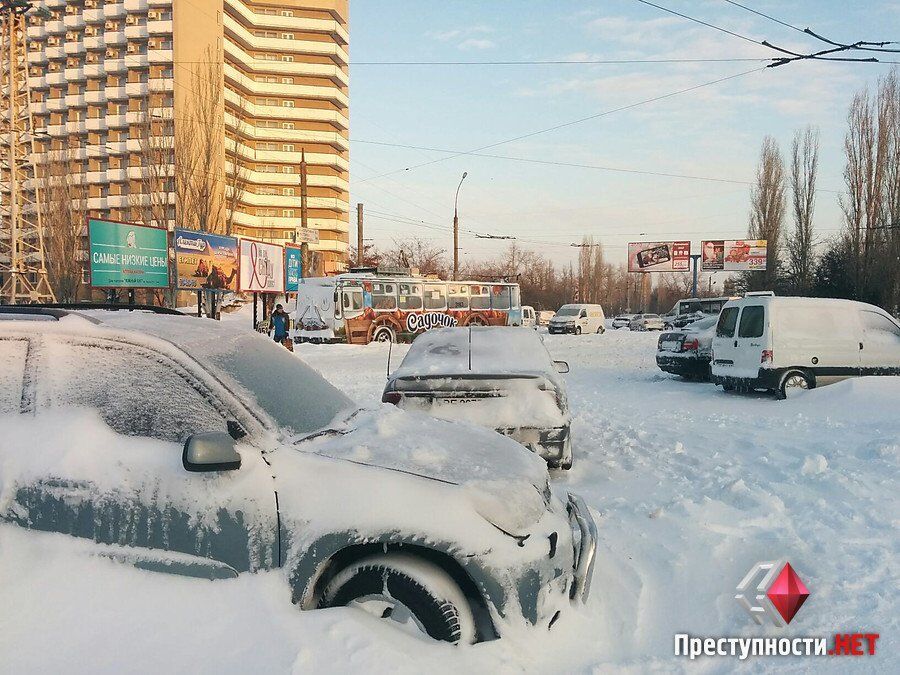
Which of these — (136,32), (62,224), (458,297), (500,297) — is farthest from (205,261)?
(136,32)

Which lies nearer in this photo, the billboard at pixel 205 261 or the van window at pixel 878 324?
the van window at pixel 878 324

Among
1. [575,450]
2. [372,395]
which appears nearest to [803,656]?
[575,450]

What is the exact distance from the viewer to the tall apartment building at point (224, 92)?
63812 millimetres

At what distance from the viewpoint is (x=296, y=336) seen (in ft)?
Answer: 90.5

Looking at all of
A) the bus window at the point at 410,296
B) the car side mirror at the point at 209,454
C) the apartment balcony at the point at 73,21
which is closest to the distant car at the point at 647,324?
the bus window at the point at 410,296

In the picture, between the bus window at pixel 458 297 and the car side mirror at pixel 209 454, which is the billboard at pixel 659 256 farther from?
the car side mirror at pixel 209 454

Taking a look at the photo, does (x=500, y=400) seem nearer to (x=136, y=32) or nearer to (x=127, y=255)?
(x=127, y=255)

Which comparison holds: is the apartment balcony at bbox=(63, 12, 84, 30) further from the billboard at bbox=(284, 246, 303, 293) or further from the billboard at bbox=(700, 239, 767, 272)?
the billboard at bbox=(700, 239, 767, 272)

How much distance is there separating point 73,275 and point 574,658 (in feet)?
165

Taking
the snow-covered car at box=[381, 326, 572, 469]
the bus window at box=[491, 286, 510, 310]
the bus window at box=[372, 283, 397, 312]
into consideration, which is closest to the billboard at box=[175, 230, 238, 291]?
the bus window at box=[372, 283, 397, 312]

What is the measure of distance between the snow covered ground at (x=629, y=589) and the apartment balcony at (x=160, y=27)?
232 ft

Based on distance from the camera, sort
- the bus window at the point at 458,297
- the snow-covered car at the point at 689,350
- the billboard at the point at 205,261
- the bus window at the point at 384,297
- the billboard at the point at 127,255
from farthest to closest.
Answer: the bus window at the point at 458,297 < the bus window at the point at 384,297 < the billboard at the point at 205,261 < the billboard at the point at 127,255 < the snow-covered car at the point at 689,350

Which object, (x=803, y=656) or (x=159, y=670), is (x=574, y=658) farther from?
(x=159, y=670)

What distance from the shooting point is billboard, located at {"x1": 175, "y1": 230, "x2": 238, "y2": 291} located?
25656mm
